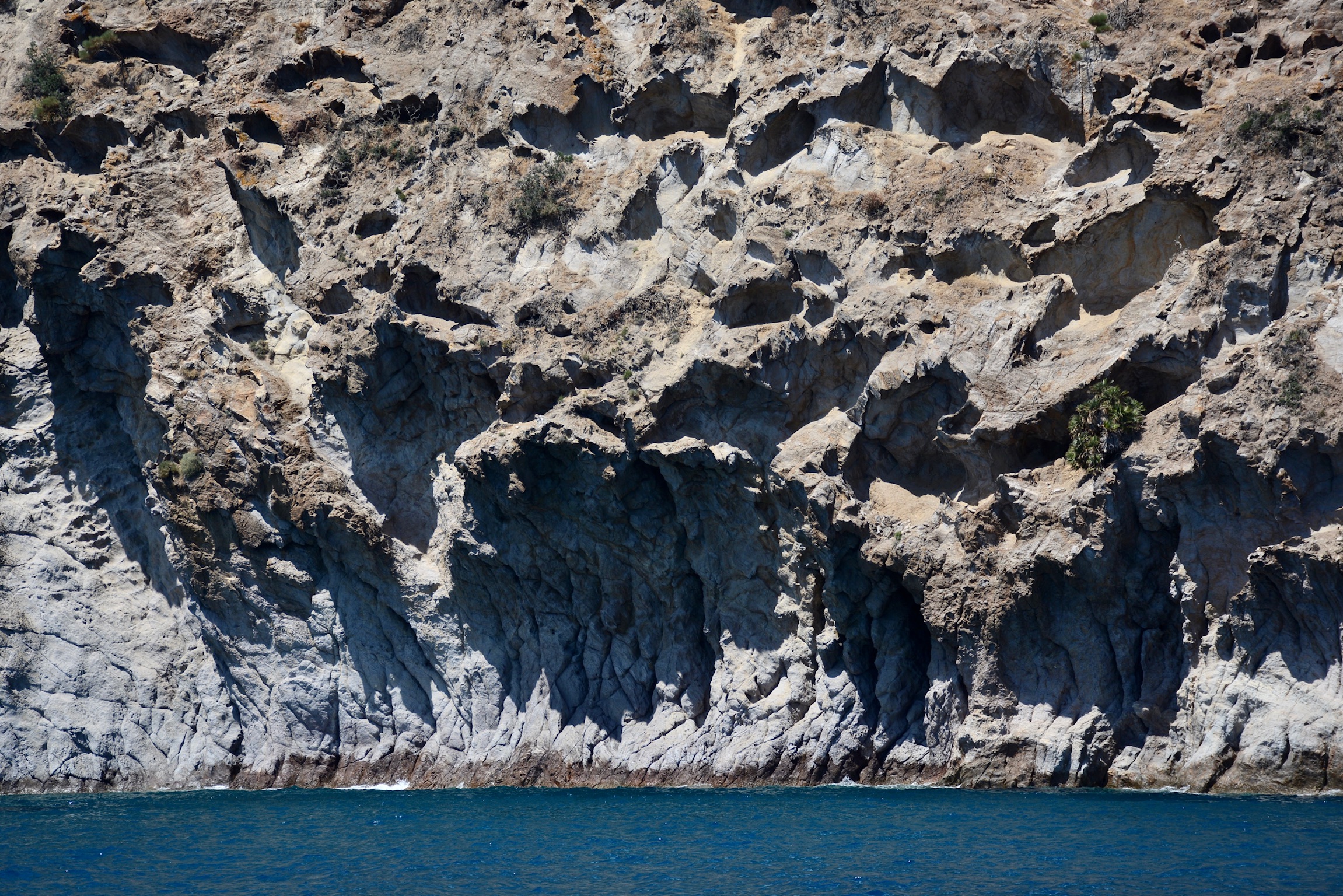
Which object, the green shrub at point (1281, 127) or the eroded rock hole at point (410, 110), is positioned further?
the eroded rock hole at point (410, 110)

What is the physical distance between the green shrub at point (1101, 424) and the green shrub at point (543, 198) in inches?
595

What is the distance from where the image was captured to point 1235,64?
2952 cm

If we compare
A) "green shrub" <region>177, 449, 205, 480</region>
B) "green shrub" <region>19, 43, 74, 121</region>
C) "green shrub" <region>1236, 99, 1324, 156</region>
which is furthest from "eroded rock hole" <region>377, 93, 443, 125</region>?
"green shrub" <region>1236, 99, 1324, 156</region>

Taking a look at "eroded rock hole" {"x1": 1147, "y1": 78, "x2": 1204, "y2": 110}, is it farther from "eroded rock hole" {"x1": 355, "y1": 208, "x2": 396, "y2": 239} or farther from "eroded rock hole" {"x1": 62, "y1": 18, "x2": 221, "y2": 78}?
"eroded rock hole" {"x1": 62, "y1": 18, "x2": 221, "y2": 78}

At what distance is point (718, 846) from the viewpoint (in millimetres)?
24047

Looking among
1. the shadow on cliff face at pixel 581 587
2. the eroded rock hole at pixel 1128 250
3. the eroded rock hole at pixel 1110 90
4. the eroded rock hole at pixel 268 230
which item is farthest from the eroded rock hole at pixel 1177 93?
the eroded rock hole at pixel 268 230

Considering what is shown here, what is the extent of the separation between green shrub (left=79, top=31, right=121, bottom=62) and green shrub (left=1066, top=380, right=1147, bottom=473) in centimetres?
3170

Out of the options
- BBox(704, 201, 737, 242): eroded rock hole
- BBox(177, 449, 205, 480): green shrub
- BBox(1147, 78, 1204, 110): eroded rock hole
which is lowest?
BBox(177, 449, 205, 480): green shrub

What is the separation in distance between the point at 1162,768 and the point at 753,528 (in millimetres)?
11011

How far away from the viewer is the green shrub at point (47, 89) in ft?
134

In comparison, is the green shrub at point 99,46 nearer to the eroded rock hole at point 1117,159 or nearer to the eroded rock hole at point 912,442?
the eroded rock hole at point 912,442

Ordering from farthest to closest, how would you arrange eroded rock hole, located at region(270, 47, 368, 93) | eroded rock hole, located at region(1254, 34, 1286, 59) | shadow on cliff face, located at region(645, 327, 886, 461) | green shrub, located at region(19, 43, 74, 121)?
green shrub, located at region(19, 43, 74, 121), eroded rock hole, located at region(270, 47, 368, 93), shadow on cliff face, located at region(645, 327, 886, 461), eroded rock hole, located at region(1254, 34, 1286, 59)

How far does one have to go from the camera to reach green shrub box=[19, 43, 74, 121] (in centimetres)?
4094

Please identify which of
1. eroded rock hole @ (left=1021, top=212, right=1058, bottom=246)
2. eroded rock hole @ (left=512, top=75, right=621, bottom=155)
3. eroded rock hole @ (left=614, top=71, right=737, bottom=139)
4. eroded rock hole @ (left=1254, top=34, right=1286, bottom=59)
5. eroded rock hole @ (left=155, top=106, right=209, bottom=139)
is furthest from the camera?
eroded rock hole @ (left=155, top=106, right=209, bottom=139)
